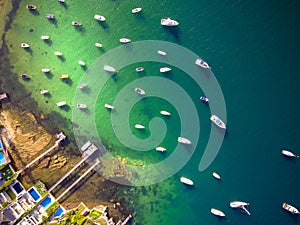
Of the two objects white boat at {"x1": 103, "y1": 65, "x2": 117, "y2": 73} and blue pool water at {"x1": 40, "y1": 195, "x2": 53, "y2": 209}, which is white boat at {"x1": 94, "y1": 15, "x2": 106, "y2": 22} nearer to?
white boat at {"x1": 103, "y1": 65, "x2": 117, "y2": 73}

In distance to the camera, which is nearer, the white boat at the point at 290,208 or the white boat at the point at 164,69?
the white boat at the point at 290,208

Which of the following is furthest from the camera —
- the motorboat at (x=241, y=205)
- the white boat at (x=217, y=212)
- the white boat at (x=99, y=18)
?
the white boat at (x=99, y=18)

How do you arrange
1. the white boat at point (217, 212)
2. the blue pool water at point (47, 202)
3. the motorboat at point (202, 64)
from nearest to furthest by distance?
the motorboat at point (202, 64)
the white boat at point (217, 212)
the blue pool water at point (47, 202)

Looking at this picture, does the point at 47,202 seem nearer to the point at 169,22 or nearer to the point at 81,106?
the point at 81,106

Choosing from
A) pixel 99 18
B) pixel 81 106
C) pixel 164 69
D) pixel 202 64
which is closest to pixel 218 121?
pixel 202 64

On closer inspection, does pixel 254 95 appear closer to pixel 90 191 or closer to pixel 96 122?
pixel 96 122

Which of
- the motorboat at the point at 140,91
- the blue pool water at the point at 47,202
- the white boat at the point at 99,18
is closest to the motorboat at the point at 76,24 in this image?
the white boat at the point at 99,18

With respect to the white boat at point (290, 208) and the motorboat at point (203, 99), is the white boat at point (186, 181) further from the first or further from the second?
the white boat at point (290, 208)
